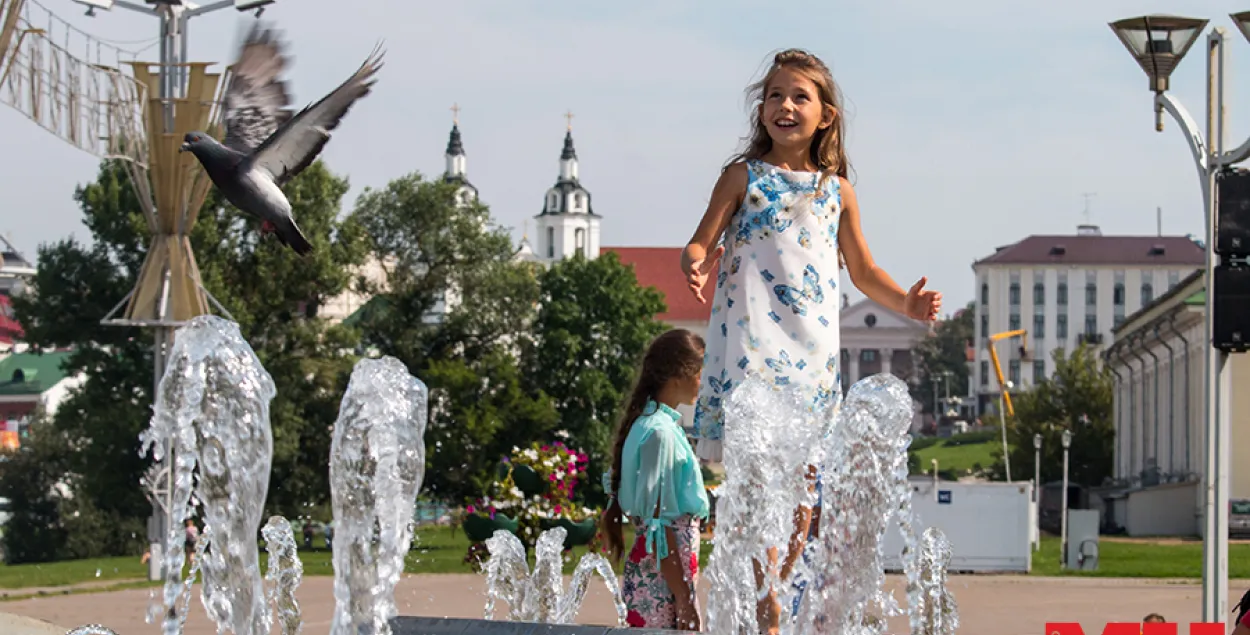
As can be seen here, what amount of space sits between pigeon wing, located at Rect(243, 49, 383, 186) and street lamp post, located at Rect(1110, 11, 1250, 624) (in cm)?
547

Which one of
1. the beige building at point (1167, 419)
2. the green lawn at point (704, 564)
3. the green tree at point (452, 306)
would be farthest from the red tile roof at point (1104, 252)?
the green lawn at point (704, 564)

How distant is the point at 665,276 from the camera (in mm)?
150750

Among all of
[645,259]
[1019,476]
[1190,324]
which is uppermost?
[645,259]

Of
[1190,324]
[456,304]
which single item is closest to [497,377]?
[456,304]

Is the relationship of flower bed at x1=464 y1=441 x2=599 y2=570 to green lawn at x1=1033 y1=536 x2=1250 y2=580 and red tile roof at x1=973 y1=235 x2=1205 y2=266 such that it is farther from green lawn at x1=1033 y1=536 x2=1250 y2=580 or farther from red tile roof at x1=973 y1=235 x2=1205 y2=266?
red tile roof at x1=973 y1=235 x2=1205 y2=266

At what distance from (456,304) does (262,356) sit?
10502mm

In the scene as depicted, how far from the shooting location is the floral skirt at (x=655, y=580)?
19.1 ft

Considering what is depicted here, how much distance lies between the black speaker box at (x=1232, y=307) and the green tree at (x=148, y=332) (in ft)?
121

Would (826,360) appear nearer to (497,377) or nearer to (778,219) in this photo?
(778,219)

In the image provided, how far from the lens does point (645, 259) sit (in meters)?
154

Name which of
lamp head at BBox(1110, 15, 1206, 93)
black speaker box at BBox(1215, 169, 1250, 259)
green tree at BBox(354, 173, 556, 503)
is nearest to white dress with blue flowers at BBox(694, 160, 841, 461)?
black speaker box at BBox(1215, 169, 1250, 259)

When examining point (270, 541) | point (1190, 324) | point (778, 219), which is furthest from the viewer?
point (1190, 324)

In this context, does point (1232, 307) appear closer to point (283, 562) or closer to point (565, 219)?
point (283, 562)

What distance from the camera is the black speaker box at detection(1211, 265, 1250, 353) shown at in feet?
36.4
